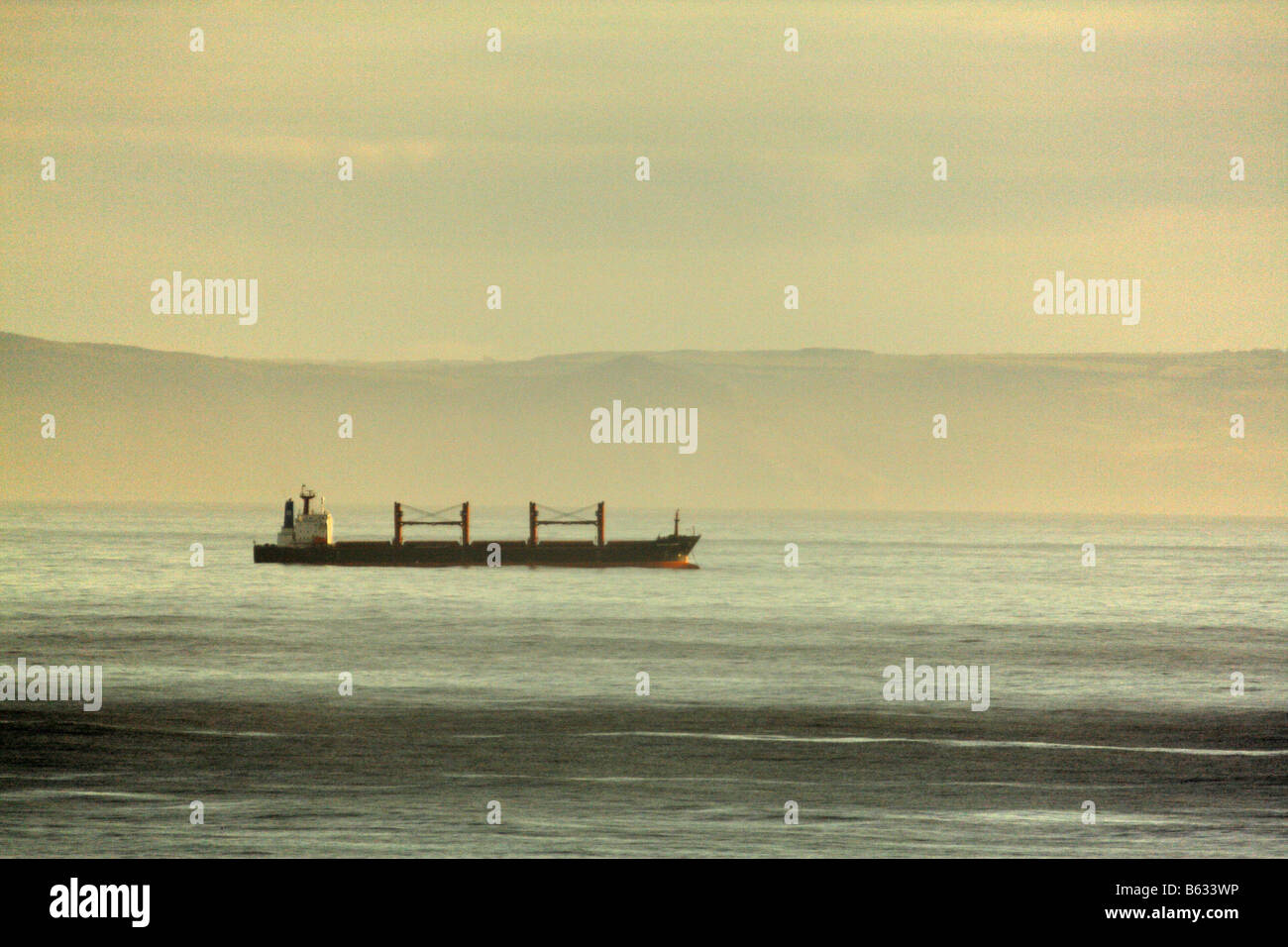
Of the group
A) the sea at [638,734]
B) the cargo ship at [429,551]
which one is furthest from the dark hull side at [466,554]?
the sea at [638,734]

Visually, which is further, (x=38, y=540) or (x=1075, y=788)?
(x=38, y=540)

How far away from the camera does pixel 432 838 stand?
22.5 meters

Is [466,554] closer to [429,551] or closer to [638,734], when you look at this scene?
[429,551]

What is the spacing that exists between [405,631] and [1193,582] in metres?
83.6

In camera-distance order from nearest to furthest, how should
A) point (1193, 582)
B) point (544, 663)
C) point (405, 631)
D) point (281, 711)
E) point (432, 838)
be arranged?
point (432, 838) < point (281, 711) < point (544, 663) < point (405, 631) < point (1193, 582)

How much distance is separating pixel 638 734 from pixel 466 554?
237ft

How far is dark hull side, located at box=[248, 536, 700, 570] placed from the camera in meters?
105

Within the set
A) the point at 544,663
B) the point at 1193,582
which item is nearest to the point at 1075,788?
the point at 544,663

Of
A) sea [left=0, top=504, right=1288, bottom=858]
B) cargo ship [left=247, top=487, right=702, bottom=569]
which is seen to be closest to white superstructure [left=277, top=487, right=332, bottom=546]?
cargo ship [left=247, top=487, right=702, bottom=569]

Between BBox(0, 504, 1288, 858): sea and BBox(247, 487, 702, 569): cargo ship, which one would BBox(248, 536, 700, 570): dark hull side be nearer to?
BBox(247, 487, 702, 569): cargo ship

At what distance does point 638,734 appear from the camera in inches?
1364

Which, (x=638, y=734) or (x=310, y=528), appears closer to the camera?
(x=638, y=734)

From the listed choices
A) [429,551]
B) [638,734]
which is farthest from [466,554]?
[638,734]
